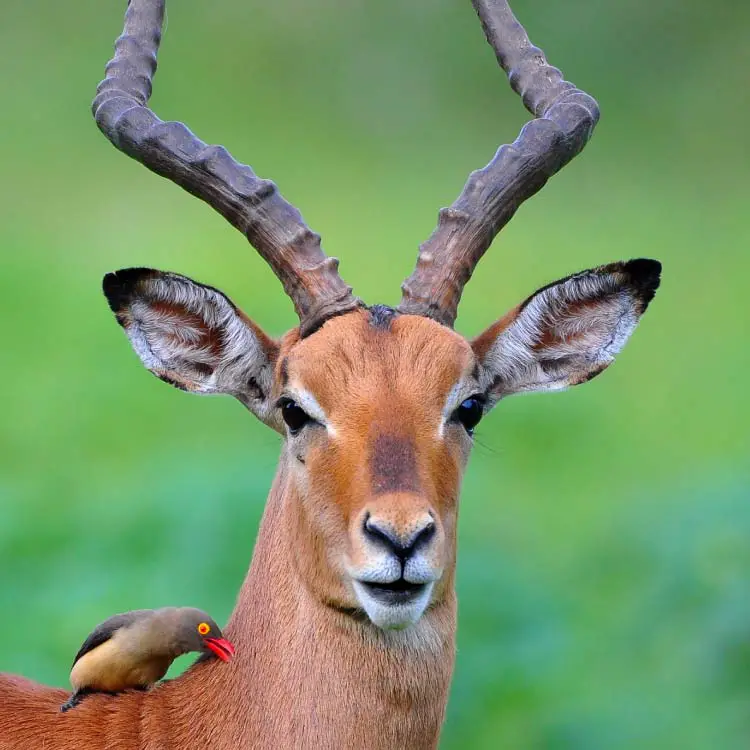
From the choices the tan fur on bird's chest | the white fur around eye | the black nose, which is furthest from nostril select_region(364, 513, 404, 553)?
the tan fur on bird's chest

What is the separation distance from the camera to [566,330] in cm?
799

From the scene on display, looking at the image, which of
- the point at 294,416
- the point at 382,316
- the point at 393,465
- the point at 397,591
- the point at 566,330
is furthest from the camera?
the point at 566,330

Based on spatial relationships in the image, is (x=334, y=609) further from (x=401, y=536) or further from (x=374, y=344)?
(x=374, y=344)

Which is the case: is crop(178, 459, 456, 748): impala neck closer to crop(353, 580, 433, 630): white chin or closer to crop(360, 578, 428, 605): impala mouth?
crop(353, 580, 433, 630): white chin

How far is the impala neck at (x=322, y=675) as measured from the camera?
7.00 meters

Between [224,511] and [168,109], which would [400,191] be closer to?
[168,109]

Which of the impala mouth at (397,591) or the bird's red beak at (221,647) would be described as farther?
the bird's red beak at (221,647)

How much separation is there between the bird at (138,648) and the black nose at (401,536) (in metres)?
1.31

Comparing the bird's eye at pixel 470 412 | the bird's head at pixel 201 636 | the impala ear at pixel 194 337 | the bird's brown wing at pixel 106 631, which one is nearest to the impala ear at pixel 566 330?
the bird's eye at pixel 470 412

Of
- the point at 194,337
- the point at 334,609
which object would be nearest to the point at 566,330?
the point at 194,337

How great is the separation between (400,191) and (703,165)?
5479 mm

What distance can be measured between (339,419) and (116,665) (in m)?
1.60

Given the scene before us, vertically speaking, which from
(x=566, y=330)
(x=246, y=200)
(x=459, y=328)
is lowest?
(x=566, y=330)

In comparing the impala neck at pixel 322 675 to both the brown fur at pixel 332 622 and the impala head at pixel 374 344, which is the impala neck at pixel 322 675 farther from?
the impala head at pixel 374 344
